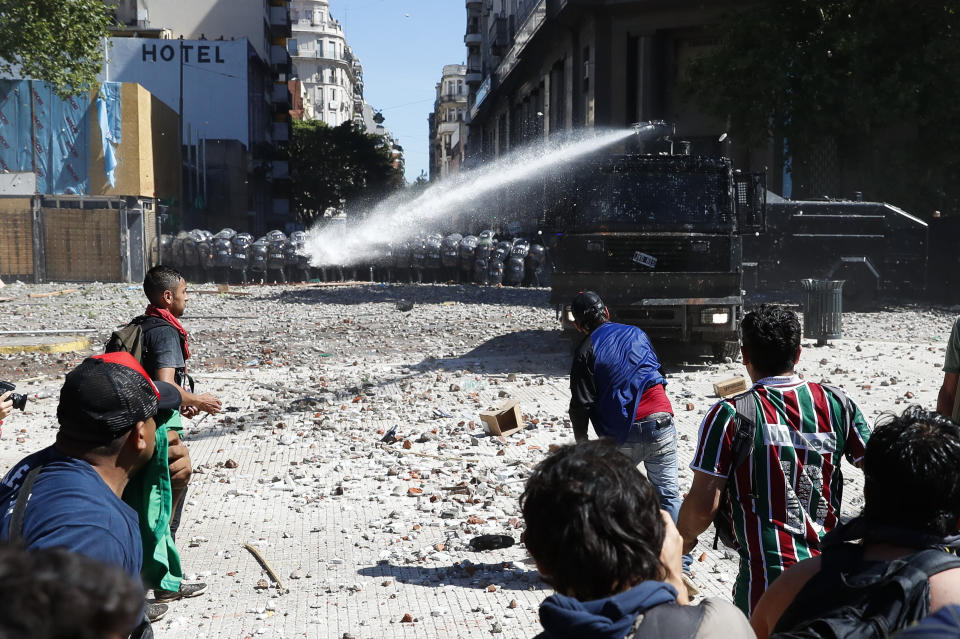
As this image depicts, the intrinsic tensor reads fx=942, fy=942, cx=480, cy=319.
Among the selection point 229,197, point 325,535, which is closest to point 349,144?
point 229,197

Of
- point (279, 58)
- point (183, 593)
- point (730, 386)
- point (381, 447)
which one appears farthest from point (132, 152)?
point (183, 593)

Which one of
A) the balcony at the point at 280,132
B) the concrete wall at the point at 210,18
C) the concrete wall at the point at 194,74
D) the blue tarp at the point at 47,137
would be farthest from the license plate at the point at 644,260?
the balcony at the point at 280,132

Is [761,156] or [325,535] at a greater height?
[761,156]

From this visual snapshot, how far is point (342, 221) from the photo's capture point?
117ft

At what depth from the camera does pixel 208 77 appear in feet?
161

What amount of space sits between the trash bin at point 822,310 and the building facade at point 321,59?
114889 millimetres

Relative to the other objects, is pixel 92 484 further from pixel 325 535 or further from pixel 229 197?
pixel 229 197

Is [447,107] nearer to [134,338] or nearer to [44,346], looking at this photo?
[44,346]

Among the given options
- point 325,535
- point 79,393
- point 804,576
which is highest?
point 79,393

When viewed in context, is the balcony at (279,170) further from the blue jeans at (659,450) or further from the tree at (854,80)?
the blue jeans at (659,450)

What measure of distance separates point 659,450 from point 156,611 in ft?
9.18

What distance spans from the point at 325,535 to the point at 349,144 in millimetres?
61480

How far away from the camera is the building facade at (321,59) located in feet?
422

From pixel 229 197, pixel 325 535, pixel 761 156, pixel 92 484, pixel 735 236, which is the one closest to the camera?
pixel 92 484
